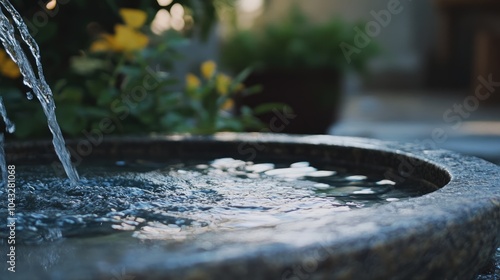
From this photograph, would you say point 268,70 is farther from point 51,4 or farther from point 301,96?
point 51,4

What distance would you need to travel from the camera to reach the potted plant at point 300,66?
4.23 m

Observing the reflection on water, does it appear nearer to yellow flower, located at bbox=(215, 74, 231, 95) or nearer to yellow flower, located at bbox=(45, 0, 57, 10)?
yellow flower, located at bbox=(45, 0, 57, 10)

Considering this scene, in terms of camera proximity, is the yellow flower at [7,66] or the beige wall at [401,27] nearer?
the yellow flower at [7,66]

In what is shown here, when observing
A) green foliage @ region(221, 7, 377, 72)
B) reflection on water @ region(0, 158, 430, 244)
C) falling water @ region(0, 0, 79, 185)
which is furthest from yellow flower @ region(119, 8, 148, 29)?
green foliage @ region(221, 7, 377, 72)

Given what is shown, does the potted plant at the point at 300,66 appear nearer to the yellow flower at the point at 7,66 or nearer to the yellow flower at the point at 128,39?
the yellow flower at the point at 128,39

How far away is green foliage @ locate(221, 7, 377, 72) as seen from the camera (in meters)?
4.29

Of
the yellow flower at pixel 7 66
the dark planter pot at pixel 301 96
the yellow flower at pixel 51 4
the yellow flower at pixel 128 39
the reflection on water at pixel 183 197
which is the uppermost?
the yellow flower at pixel 51 4

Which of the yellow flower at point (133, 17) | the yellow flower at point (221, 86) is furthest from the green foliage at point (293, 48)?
the yellow flower at point (133, 17)

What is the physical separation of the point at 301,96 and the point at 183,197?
127 inches

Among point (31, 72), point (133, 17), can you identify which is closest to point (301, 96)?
point (133, 17)

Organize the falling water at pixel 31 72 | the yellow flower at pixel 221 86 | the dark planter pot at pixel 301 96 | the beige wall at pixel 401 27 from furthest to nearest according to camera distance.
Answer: the beige wall at pixel 401 27 < the dark planter pot at pixel 301 96 < the yellow flower at pixel 221 86 < the falling water at pixel 31 72

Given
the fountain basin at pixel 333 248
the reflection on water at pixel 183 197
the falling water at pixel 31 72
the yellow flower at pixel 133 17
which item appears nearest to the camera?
the fountain basin at pixel 333 248

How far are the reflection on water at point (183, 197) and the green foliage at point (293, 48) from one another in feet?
9.40

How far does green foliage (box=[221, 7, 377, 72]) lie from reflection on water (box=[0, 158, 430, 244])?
287 cm
